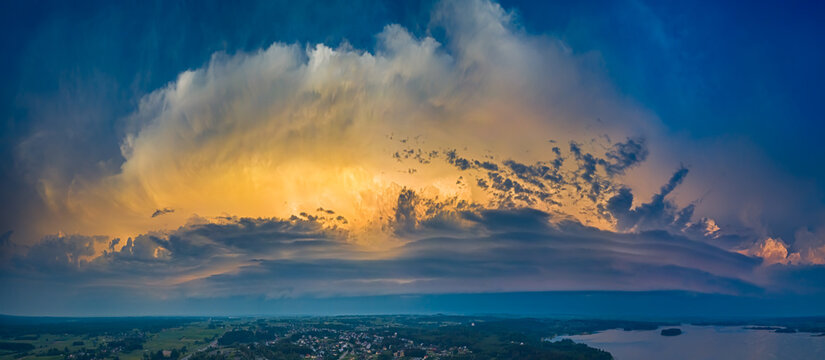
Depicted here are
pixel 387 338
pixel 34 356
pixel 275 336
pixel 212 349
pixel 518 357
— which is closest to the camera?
pixel 34 356

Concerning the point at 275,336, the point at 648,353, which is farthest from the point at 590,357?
the point at 275,336

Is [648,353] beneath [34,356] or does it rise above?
beneath

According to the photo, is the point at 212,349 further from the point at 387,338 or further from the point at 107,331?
the point at 107,331

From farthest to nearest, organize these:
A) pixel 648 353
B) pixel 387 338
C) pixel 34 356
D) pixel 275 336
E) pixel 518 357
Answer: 1. pixel 275 336
2. pixel 387 338
3. pixel 648 353
4. pixel 518 357
5. pixel 34 356

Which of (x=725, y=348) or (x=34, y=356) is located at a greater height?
(x=34, y=356)

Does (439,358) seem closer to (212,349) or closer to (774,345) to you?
(212,349)

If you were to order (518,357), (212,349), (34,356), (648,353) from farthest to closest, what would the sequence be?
(648,353), (212,349), (518,357), (34,356)

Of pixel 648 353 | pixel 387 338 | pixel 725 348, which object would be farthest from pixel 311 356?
pixel 725 348

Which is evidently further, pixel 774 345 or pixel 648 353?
pixel 774 345

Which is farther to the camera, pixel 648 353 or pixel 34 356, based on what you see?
pixel 648 353
